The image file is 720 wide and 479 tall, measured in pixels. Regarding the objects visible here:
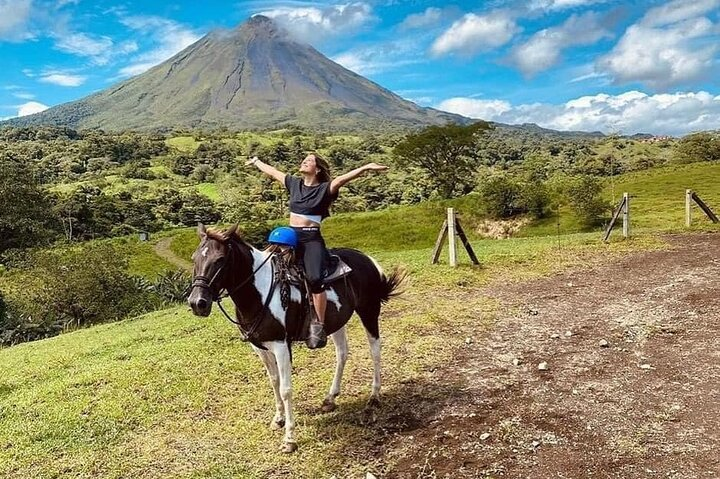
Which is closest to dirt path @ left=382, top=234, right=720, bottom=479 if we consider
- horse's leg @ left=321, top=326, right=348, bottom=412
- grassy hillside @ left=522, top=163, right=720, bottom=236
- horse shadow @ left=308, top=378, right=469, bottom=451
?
horse shadow @ left=308, top=378, right=469, bottom=451

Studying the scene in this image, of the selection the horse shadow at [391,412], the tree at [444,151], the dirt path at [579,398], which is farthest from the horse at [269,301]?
the tree at [444,151]

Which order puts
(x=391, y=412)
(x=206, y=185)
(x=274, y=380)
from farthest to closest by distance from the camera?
(x=206, y=185) → (x=391, y=412) → (x=274, y=380)

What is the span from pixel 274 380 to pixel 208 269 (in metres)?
1.44

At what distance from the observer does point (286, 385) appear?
4984 millimetres

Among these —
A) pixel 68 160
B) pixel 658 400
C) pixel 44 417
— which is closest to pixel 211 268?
pixel 44 417

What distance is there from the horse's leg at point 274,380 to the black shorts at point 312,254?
2.52 ft

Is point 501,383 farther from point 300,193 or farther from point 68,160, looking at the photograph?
point 68,160

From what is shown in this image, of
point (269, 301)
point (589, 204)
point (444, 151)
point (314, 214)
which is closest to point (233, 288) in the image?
point (269, 301)

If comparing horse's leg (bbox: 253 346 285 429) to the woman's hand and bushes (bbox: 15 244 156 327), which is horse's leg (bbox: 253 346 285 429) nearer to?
the woman's hand

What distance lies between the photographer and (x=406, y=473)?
4.52m

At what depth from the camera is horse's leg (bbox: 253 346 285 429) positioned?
17.4ft

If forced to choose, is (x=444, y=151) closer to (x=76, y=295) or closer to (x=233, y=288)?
(x=76, y=295)

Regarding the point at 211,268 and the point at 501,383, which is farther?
the point at 501,383

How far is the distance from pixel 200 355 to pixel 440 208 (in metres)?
28.0
